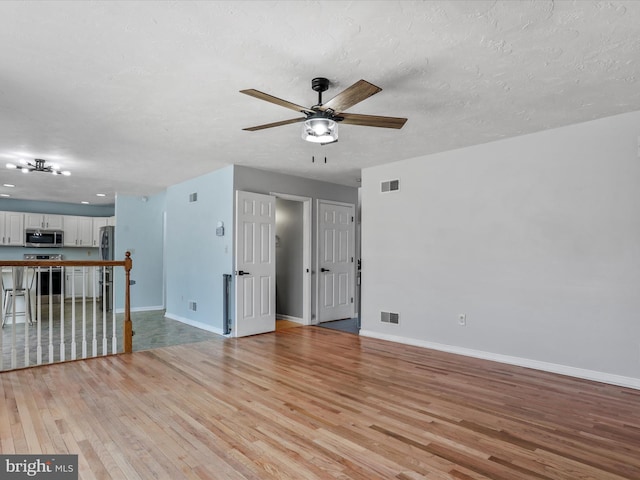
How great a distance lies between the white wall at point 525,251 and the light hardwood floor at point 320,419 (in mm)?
364

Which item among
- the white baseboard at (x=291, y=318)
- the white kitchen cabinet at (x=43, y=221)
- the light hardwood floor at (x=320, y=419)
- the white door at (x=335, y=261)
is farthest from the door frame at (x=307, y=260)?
the white kitchen cabinet at (x=43, y=221)

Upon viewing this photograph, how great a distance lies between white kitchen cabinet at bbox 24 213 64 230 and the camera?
8.75 m

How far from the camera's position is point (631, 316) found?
3389 millimetres

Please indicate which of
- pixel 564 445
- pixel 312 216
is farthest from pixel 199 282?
pixel 564 445

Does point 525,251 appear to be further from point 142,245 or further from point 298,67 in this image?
point 142,245

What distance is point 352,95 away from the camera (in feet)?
7.61

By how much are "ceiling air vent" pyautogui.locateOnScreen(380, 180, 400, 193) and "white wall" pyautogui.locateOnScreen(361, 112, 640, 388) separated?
0.27ft

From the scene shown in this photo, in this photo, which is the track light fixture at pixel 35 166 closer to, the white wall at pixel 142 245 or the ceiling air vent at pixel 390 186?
the white wall at pixel 142 245

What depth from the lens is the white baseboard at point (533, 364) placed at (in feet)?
11.3

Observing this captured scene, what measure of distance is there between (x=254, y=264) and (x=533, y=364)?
147 inches

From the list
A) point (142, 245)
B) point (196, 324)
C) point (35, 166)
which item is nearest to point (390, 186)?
point (196, 324)

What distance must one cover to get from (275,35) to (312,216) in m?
4.29

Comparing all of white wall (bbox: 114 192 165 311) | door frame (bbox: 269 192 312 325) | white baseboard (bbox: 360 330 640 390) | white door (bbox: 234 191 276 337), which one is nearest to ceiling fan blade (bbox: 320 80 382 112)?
white door (bbox: 234 191 276 337)

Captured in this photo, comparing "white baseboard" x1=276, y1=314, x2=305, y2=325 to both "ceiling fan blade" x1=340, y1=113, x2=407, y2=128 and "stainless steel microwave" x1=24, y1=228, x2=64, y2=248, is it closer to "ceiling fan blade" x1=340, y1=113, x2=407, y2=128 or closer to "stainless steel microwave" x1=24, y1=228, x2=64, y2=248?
"ceiling fan blade" x1=340, y1=113, x2=407, y2=128
